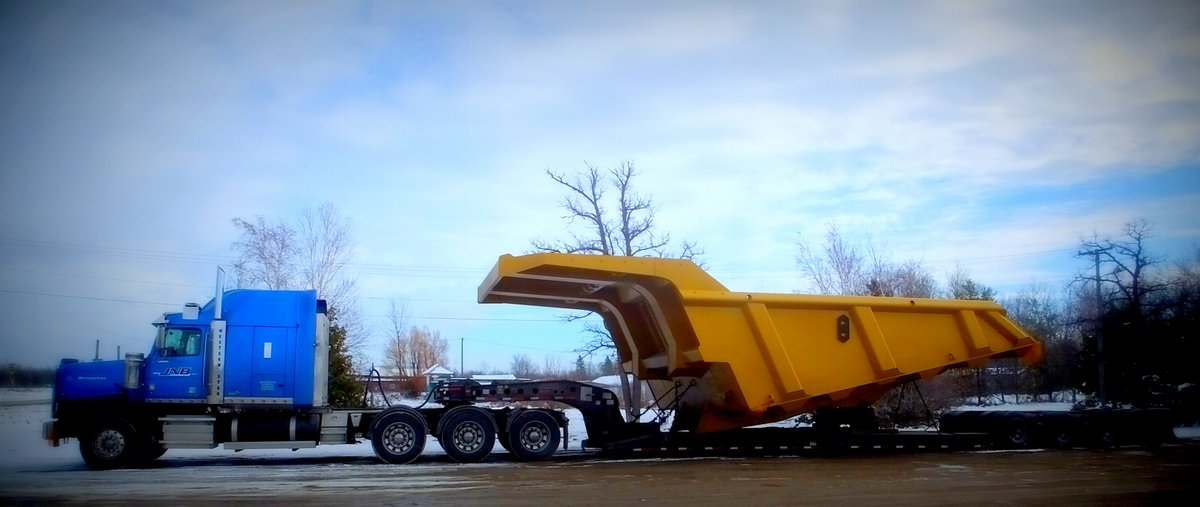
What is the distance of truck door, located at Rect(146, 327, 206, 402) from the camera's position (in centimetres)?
1434

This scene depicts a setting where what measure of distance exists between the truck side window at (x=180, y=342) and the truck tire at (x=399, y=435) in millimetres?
3280

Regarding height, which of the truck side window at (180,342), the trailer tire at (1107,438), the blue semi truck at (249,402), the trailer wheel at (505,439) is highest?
the truck side window at (180,342)

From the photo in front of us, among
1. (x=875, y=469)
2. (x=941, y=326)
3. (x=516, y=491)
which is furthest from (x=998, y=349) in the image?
(x=516, y=491)

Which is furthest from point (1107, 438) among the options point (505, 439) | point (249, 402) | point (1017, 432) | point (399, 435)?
point (249, 402)

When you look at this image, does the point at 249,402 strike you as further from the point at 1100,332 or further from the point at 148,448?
the point at 1100,332

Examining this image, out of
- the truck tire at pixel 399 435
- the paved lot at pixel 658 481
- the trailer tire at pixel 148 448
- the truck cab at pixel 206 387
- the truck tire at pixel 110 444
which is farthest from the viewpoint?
the truck tire at pixel 399 435

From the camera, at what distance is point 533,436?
15.0m

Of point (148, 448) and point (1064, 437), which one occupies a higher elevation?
point (148, 448)

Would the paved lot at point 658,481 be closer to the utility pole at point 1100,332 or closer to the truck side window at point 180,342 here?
the truck side window at point 180,342

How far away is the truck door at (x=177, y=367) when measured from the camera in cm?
1434

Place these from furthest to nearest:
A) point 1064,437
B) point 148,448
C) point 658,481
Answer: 1. point 1064,437
2. point 148,448
3. point 658,481

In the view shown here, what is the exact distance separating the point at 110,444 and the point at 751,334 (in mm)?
10782

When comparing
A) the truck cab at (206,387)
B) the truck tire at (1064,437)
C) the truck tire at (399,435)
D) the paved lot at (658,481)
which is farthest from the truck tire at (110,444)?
the truck tire at (1064,437)

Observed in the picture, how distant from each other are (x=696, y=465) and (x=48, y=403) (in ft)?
36.5
